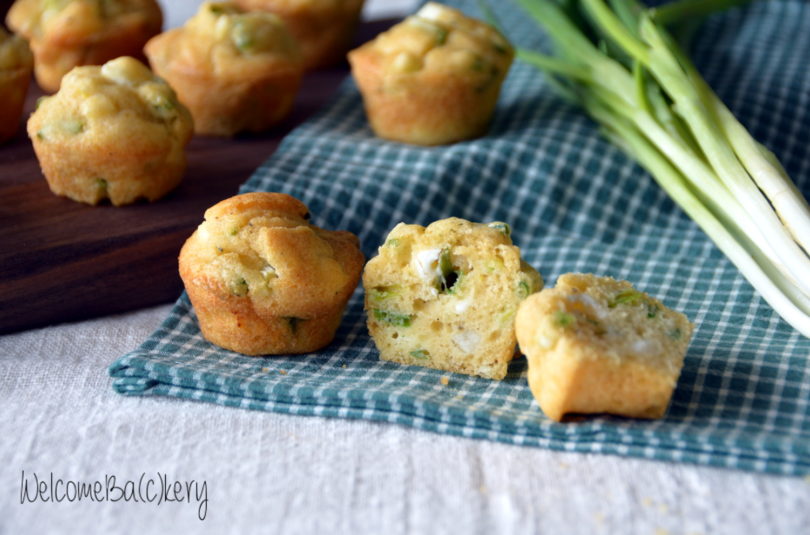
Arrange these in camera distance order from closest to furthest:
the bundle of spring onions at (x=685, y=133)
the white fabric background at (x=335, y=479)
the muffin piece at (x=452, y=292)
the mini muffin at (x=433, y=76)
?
the white fabric background at (x=335, y=479) < the muffin piece at (x=452, y=292) < the bundle of spring onions at (x=685, y=133) < the mini muffin at (x=433, y=76)

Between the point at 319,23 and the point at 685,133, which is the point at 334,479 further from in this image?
the point at 319,23

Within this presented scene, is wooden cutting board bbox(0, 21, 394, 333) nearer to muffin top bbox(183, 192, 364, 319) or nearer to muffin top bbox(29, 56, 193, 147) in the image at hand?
muffin top bbox(29, 56, 193, 147)

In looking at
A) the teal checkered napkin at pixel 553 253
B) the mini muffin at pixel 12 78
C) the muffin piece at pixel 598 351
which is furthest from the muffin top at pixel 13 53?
the muffin piece at pixel 598 351

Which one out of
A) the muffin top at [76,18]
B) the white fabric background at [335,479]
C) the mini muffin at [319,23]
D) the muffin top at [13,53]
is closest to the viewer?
the white fabric background at [335,479]

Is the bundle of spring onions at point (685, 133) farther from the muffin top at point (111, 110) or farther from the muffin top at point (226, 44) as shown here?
the muffin top at point (111, 110)

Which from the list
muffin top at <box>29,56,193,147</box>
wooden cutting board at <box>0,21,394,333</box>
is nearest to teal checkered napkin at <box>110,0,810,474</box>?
wooden cutting board at <box>0,21,394,333</box>

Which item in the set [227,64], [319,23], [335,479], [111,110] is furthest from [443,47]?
[335,479]
